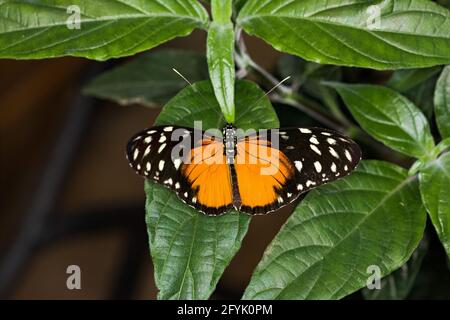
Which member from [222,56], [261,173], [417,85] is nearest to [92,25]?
[222,56]

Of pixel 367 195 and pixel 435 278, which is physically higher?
pixel 367 195

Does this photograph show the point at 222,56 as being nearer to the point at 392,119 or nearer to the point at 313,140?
the point at 313,140

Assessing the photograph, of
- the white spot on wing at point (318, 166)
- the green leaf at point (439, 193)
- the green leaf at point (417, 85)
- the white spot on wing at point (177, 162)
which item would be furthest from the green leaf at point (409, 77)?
the white spot on wing at point (177, 162)

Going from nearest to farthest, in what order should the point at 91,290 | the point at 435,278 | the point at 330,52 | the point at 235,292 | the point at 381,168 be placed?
1. the point at 330,52
2. the point at 381,168
3. the point at 435,278
4. the point at 235,292
5. the point at 91,290

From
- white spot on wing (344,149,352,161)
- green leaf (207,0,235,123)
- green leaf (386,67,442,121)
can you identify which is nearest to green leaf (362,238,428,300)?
green leaf (386,67,442,121)

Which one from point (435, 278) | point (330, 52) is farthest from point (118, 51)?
point (435, 278)

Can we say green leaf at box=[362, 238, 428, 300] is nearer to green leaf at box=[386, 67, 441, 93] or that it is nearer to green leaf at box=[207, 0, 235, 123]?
green leaf at box=[386, 67, 441, 93]

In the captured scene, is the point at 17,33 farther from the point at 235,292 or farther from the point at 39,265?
the point at 39,265
